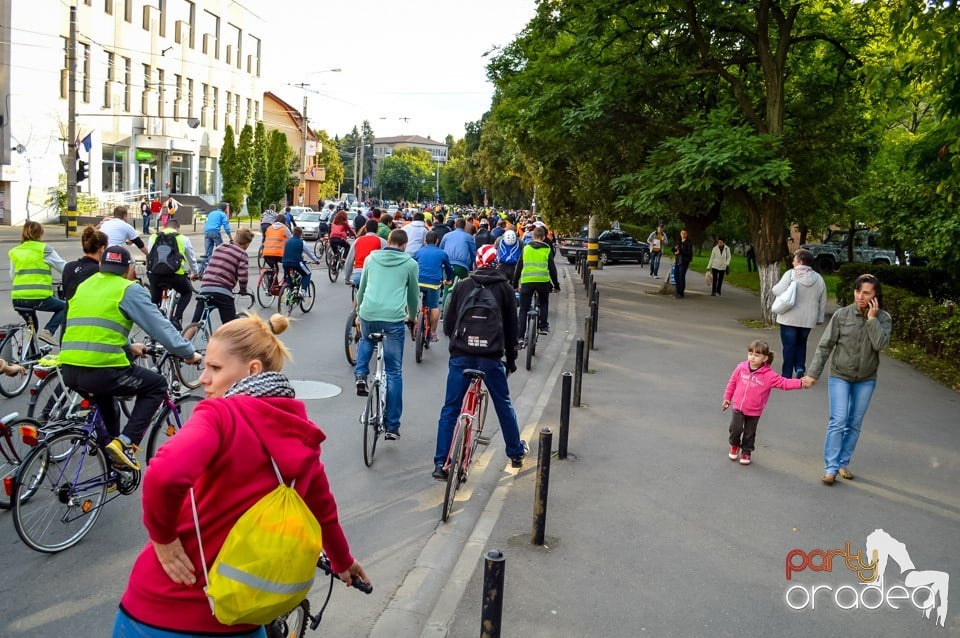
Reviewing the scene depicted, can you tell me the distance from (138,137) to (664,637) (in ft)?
153

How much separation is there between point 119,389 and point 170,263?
6111 millimetres

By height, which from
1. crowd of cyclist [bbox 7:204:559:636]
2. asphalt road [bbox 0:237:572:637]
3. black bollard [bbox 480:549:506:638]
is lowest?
A: asphalt road [bbox 0:237:572:637]

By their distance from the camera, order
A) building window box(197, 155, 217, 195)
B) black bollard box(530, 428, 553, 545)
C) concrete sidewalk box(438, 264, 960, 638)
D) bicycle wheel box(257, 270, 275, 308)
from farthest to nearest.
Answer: building window box(197, 155, 217, 195) → bicycle wheel box(257, 270, 275, 308) → black bollard box(530, 428, 553, 545) → concrete sidewalk box(438, 264, 960, 638)

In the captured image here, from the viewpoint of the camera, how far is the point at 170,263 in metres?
11.5

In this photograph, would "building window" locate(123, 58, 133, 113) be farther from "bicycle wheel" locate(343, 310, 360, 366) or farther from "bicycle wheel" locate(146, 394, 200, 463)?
"bicycle wheel" locate(146, 394, 200, 463)

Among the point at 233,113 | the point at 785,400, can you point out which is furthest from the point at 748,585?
the point at 233,113

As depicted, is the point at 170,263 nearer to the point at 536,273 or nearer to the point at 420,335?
the point at 420,335

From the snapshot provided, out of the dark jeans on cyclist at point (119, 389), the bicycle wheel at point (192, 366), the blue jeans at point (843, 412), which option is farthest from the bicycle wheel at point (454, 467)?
the bicycle wheel at point (192, 366)

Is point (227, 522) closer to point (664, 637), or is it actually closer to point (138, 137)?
point (664, 637)

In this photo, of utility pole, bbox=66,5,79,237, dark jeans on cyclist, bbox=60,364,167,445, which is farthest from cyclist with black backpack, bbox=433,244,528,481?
utility pole, bbox=66,5,79,237

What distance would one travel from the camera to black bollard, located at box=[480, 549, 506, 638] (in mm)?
3602

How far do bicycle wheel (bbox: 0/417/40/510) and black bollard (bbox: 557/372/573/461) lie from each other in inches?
164

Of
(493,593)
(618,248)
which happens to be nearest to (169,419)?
(493,593)

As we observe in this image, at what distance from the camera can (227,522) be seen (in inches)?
100
